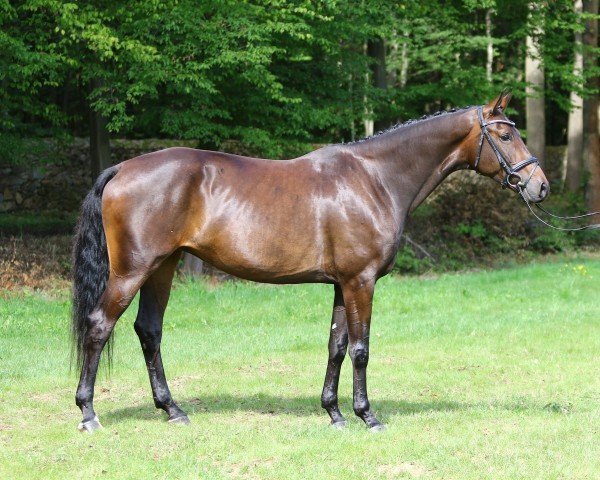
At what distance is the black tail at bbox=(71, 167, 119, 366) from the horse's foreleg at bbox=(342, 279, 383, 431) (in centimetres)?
191

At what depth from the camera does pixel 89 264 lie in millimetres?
6609

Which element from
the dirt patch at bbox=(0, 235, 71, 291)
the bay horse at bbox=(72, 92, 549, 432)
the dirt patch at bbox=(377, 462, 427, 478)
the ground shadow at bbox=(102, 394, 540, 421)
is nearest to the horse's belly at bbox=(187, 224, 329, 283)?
the bay horse at bbox=(72, 92, 549, 432)

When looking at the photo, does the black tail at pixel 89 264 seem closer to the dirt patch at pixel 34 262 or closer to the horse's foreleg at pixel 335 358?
the horse's foreleg at pixel 335 358

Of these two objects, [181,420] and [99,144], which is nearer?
[181,420]

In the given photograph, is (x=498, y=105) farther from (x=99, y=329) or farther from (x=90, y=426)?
(x=90, y=426)

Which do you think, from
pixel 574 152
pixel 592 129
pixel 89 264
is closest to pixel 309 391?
pixel 89 264

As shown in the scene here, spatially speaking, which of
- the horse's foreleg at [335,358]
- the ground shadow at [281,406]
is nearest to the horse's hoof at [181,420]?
the ground shadow at [281,406]

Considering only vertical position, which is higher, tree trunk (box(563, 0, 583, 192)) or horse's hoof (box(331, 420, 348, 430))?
horse's hoof (box(331, 420, 348, 430))

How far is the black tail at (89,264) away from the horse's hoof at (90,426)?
47 cm

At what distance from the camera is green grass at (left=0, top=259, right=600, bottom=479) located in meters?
5.57

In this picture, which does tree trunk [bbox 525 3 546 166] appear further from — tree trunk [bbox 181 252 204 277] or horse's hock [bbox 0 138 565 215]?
tree trunk [bbox 181 252 204 277]

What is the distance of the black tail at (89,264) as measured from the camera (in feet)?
21.6

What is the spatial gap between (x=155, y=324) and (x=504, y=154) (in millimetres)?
3054

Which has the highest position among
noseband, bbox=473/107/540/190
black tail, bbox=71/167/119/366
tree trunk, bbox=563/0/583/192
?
noseband, bbox=473/107/540/190
